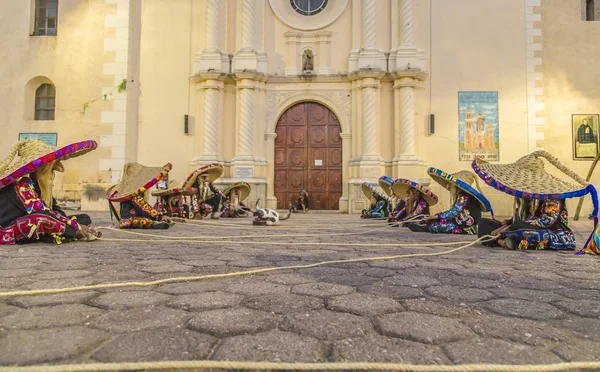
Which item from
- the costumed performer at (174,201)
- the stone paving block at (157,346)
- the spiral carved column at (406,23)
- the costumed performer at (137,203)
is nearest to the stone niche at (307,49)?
the spiral carved column at (406,23)

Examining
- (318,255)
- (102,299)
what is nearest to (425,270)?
(318,255)

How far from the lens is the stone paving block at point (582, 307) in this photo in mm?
1946

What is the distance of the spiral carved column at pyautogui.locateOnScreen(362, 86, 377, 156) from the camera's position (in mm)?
12305

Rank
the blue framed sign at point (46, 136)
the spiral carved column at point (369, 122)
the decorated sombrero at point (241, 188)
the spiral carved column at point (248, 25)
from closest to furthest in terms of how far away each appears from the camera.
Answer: the decorated sombrero at point (241, 188), the spiral carved column at point (369, 122), the blue framed sign at point (46, 136), the spiral carved column at point (248, 25)

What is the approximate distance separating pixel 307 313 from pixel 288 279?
2.43 ft

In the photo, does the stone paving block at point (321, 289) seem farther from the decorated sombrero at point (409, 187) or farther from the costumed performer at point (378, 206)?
the costumed performer at point (378, 206)

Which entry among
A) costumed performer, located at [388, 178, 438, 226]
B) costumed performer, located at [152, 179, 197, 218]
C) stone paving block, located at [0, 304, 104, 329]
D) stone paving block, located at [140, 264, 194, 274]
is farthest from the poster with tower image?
stone paving block, located at [0, 304, 104, 329]

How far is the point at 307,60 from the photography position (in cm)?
1303

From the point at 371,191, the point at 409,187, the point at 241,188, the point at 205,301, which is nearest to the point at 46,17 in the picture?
the point at 241,188

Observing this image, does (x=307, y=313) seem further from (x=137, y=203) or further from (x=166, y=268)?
(x=137, y=203)

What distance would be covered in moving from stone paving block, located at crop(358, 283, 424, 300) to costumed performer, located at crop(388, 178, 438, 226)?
4.46 m

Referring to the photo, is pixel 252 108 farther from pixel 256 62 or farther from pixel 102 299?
pixel 102 299

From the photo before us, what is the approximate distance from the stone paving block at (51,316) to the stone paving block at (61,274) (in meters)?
0.74

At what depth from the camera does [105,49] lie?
1262 centimetres
